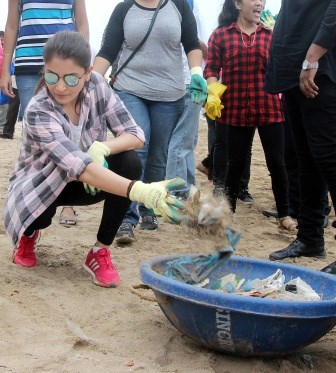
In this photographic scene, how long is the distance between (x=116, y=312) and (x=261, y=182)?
451 centimetres

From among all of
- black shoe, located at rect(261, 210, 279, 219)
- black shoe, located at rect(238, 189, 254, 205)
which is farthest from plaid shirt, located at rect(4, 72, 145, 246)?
black shoe, located at rect(238, 189, 254, 205)

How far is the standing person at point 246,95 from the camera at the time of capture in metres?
5.07

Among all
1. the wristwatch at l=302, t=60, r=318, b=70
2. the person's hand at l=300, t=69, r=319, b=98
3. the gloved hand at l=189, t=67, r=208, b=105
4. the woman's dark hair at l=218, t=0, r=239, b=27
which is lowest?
the gloved hand at l=189, t=67, r=208, b=105

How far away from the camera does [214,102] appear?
489 cm

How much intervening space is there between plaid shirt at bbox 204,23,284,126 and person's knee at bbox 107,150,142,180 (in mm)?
1609

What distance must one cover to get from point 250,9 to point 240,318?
3041 millimetres

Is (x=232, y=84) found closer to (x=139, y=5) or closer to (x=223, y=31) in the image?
(x=223, y=31)

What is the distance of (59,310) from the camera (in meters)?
3.16

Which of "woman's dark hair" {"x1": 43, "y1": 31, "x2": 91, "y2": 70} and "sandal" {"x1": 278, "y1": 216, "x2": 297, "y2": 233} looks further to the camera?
"sandal" {"x1": 278, "y1": 216, "x2": 297, "y2": 233}

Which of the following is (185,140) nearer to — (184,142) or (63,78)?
(184,142)

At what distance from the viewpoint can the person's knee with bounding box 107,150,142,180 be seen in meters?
3.60

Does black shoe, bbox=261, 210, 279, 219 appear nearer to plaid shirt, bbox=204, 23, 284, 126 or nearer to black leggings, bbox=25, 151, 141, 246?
plaid shirt, bbox=204, 23, 284, 126

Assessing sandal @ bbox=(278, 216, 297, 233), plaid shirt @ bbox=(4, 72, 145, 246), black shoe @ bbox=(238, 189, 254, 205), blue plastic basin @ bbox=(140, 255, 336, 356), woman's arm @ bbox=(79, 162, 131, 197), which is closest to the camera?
blue plastic basin @ bbox=(140, 255, 336, 356)

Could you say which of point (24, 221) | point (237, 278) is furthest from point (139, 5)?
point (237, 278)
